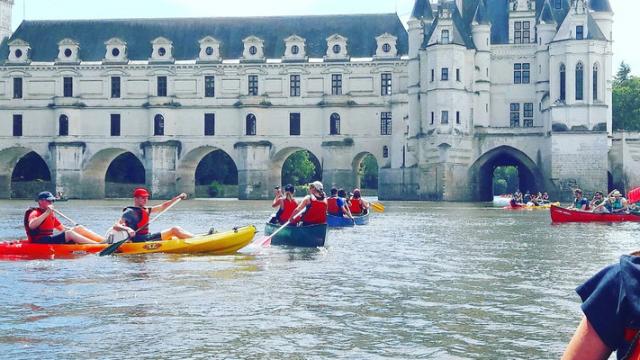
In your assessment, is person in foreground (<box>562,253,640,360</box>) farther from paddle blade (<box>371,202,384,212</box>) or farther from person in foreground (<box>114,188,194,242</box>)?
paddle blade (<box>371,202,384,212</box>)

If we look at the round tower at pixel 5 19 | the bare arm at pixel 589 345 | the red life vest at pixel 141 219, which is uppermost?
the round tower at pixel 5 19

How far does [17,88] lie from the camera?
244ft

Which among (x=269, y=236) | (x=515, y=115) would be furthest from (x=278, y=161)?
(x=269, y=236)

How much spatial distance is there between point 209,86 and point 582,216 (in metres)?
42.6

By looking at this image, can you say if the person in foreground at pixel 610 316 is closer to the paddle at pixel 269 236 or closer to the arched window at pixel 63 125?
the paddle at pixel 269 236

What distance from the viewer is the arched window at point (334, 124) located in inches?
A: 2815

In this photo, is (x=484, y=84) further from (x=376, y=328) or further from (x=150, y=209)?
(x=376, y=328)

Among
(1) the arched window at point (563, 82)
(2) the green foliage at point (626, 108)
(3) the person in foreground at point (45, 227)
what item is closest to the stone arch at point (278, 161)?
(1) the arched window at point (563, 82)

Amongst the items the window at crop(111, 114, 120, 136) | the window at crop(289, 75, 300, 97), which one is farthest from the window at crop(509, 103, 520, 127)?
the window at crop(111, 114, 120, 136)

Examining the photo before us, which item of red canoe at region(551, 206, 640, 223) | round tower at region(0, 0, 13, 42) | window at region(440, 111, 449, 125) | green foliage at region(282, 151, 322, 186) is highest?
round tower at region(0, 0, 13, 42)

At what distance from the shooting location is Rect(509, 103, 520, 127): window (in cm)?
6531

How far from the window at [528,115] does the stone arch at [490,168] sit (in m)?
2.48

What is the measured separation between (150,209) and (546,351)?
39.3 feet

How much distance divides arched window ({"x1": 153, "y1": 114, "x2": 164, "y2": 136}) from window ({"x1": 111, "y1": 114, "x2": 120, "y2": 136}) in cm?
292
